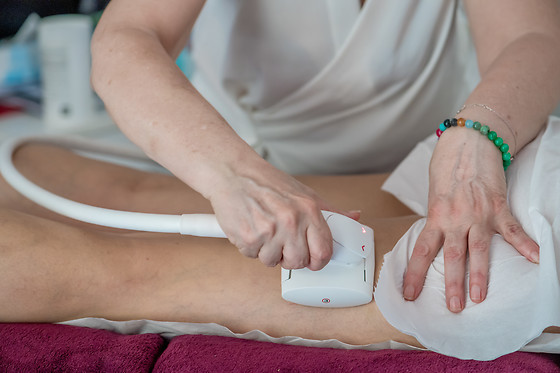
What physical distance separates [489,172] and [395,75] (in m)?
0.46

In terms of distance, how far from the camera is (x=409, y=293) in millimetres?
760

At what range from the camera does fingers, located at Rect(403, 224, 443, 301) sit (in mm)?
762

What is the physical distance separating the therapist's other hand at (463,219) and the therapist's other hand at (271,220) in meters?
0.15

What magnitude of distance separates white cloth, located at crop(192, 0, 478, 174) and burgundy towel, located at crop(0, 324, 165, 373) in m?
0.64

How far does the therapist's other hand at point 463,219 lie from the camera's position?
74 cm

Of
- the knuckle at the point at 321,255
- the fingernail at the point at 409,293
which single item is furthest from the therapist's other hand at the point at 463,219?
the knuckle at the point at 321,255

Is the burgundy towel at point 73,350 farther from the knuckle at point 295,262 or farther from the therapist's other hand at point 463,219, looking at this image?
the therapist's other hand at point 463,219

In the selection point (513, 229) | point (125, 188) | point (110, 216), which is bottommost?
point (125, 188)

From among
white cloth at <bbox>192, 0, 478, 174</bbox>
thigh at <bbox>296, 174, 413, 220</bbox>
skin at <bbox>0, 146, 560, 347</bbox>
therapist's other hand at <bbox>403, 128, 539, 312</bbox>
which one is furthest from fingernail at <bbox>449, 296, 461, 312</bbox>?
white cloth at <bbox>192, 0, 478, 174</bbox>

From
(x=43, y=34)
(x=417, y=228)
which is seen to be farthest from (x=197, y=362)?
(x=43, y=34)

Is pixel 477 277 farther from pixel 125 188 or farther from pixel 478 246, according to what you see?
pixel 125 188

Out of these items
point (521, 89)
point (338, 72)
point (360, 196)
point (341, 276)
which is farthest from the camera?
point (338, 72)

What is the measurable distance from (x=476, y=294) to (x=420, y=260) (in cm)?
8

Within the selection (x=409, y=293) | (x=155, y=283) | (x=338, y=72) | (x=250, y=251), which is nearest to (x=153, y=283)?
(x=155, y=283)
